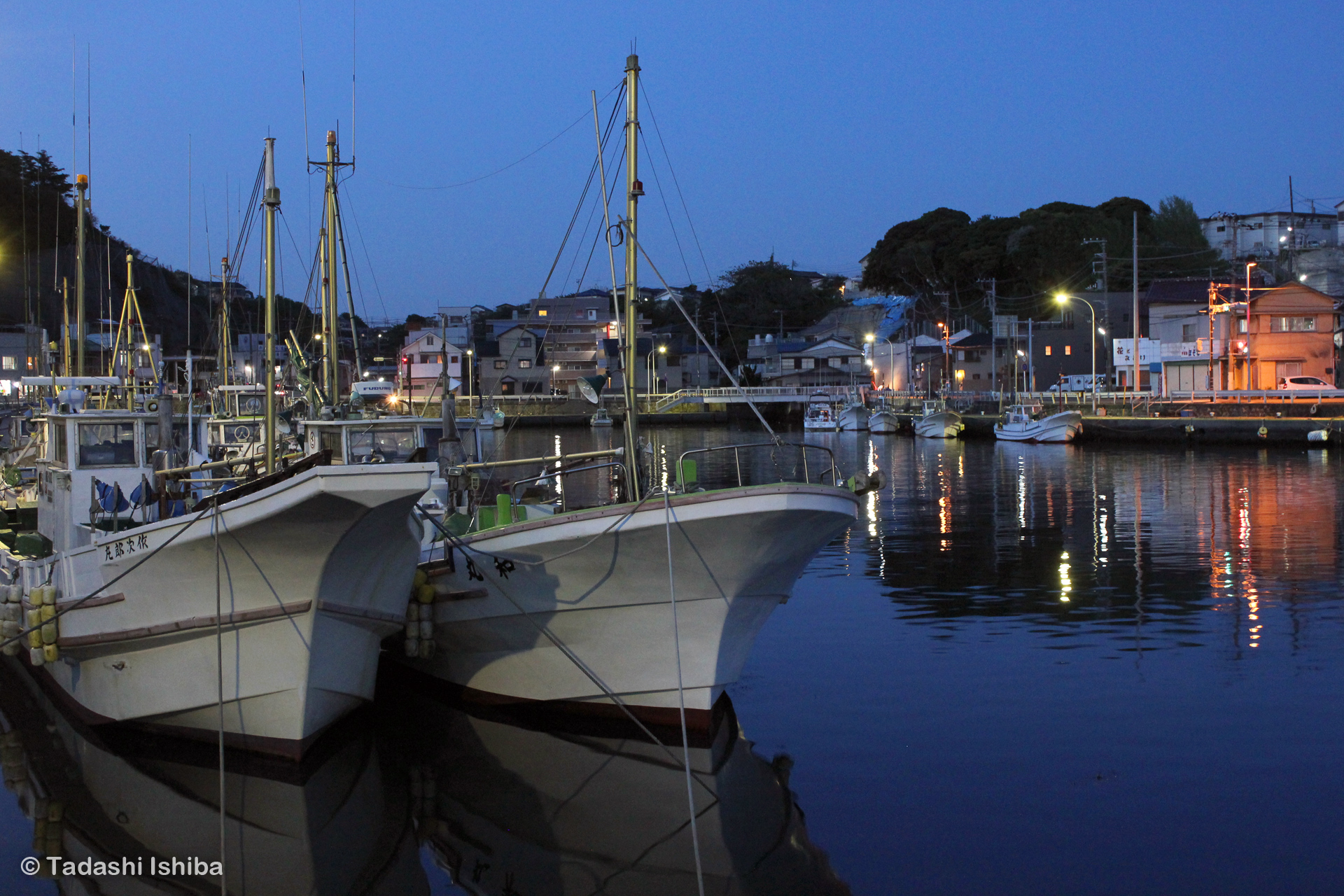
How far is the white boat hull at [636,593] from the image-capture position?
10.2 metres

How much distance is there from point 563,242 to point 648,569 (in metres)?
4.17

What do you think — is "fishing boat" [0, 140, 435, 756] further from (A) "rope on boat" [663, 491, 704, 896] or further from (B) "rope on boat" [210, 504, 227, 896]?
(A) "rope on boat" [663, 491, 704, 896]

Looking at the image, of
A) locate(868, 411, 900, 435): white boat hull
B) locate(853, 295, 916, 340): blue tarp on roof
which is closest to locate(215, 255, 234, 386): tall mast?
locate(868, 411, 900, 435): white boat hull

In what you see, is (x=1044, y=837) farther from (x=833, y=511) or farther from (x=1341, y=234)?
(x=1341, y=234)

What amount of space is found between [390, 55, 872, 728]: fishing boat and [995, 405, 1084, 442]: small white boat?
47.3m

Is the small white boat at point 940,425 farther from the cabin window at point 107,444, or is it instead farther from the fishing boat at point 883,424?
the cabin window at point 107,444

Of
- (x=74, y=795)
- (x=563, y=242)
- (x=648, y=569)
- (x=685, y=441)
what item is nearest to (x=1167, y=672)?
(x=648, y=569)

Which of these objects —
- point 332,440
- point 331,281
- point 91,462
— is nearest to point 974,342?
point 331,281

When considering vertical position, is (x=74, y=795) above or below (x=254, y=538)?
below

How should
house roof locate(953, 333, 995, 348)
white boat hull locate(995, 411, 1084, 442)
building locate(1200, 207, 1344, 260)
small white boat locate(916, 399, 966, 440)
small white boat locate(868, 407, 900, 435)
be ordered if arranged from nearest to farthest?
white boat hull locate(995, 411, 1084, 442), small white boat locate(916, 399, 966, 440), small white boat locate(868, 407, 900, 435), house roof locate(953, 333, 995, 348), building locate(1200, 207, 1344, 260)

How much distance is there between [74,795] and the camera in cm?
1040

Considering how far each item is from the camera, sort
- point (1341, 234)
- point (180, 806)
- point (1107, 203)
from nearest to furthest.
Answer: point (180, 806) < point (1341, 234) < point (1107, 203)

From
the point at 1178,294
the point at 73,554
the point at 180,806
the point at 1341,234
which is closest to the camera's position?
the point at 180,806

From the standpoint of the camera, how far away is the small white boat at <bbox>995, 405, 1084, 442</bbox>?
183 ft
